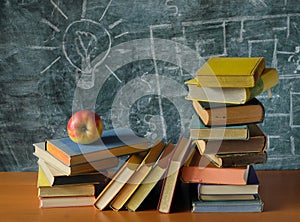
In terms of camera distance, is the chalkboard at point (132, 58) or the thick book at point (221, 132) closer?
the thick book at point (221, 132)

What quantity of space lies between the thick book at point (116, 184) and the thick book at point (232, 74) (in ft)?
0.98

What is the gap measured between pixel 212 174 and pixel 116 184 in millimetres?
266

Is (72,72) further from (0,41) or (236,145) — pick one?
(236,145)

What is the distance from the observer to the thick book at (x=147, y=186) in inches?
60.2

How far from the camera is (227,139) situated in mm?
1499

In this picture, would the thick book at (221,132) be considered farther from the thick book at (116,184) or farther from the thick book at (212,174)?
the thick book at (116,184)

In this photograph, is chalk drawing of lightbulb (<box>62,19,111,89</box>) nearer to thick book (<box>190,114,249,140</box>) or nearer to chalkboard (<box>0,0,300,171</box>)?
chalkboard (<box>0,0,300,171</box>)

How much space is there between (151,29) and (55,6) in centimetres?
33

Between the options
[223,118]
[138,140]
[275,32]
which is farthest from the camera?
[275,32]

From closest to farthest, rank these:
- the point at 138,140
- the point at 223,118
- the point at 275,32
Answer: the point at 223,118 < the point at 138,140 < the point at 275,32

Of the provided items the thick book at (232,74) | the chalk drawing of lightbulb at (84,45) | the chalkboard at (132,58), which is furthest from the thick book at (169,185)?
the chalk drawing of lightbulb at (84,45)

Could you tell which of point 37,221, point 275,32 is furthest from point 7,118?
point 275,32

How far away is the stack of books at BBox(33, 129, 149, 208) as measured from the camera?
153cm

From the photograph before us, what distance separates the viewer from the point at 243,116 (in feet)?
4.91
